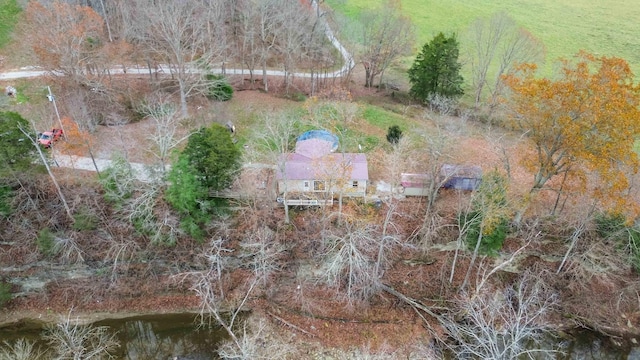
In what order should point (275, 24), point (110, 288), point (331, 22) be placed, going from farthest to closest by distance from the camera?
point (331, 22) → point (275, 24) → point (110, 288)

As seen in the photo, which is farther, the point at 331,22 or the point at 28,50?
the point at 331,22

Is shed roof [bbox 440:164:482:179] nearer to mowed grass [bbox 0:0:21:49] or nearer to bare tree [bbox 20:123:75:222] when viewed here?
bare tree [bbox 20:123:75:222]

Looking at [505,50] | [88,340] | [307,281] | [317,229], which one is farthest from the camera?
[505,50]

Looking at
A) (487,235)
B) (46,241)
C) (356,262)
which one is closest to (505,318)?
(487,235)

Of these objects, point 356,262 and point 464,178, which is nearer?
point 356,262

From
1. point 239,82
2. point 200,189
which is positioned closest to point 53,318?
point 200,189

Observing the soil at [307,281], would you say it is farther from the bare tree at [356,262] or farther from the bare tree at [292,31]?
the bare tree at [292,31]

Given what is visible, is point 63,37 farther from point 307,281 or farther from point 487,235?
point 487,235

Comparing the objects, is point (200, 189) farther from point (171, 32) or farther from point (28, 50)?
point (28, 50)
